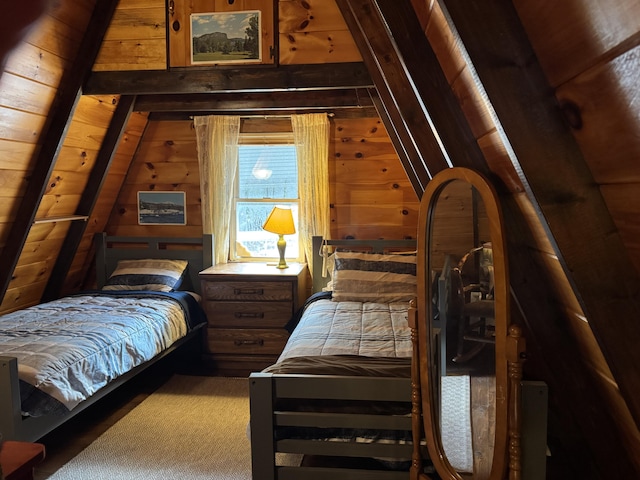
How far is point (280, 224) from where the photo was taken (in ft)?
12.7

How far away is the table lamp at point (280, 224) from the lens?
12.7 feet

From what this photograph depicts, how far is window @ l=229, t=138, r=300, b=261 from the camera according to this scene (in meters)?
4.11

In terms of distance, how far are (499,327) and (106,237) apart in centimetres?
367

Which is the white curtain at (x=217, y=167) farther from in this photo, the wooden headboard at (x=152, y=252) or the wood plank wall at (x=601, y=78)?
the wood plank wall at (x=601, y=78)

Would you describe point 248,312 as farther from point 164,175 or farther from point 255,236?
point 164,175

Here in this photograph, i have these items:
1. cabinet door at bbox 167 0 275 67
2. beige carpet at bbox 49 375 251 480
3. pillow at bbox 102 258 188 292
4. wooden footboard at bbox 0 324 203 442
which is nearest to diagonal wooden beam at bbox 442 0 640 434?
beige carpet at bbox 49 375 251 480

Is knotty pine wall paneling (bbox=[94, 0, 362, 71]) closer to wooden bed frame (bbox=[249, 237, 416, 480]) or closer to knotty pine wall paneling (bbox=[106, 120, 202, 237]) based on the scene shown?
knotty pine wall paneling (bbox=[106, 120, 202, 237])

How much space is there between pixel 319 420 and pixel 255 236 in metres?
2.50

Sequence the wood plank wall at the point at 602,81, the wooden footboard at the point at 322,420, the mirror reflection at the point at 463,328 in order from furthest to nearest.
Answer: the wooden footboard at the point at 322,420 < the mirror reflection at the point at 463,328 < the wood plank wall at the point at 602,81

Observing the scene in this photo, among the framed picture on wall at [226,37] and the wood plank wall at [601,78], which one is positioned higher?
the framed picture on wall at [226,37]

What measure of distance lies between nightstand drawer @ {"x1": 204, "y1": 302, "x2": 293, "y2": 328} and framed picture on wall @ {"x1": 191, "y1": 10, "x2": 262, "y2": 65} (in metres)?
1.67

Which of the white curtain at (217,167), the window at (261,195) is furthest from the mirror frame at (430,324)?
the white curtain at (217,167)

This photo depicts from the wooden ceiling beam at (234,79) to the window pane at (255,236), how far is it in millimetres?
1333

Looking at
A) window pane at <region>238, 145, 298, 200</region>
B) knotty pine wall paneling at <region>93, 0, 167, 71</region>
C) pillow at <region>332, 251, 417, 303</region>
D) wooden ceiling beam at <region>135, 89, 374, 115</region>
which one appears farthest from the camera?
window pane at <region>238, 145, 298, 200</region>
